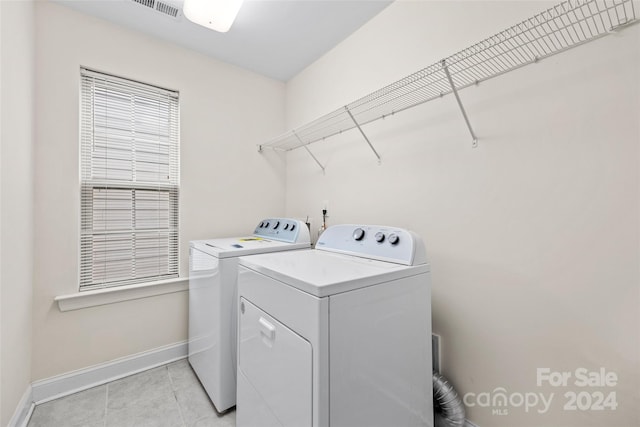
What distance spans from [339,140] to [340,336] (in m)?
1.60

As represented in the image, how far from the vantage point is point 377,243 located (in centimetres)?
137

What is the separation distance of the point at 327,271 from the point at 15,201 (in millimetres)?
1669

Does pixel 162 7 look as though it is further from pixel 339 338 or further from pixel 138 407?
pixel 138 407

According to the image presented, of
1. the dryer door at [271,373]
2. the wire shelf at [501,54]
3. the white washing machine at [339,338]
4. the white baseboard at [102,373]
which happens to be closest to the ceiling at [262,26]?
the wire shelf at [501,54]

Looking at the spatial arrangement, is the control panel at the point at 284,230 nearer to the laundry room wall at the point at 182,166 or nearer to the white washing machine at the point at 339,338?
the laundry room wall at the point at 182,166

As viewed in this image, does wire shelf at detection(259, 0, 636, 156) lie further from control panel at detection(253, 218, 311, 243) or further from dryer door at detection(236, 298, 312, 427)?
dryer door at detection(236, 298, 312, 427)

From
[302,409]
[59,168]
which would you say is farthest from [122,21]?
[302,409]

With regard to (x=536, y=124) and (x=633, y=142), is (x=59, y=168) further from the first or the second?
(x=633, y=142)

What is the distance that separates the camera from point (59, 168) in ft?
5.84

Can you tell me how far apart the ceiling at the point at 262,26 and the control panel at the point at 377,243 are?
149cm

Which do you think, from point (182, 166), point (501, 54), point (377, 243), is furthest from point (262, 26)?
point (377, 243)

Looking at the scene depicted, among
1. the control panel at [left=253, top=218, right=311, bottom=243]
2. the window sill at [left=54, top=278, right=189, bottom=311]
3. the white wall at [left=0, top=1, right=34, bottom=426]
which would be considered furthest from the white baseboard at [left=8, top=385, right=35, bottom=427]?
the control panel at [left=253, top=218, right=311, bottom=243]

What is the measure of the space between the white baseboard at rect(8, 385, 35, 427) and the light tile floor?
4 centimetres

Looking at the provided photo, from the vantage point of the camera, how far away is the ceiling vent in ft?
5.75
